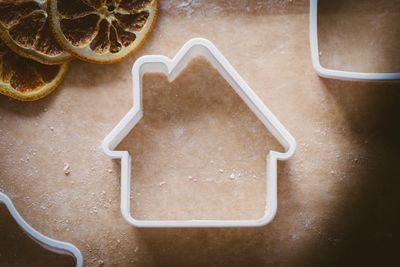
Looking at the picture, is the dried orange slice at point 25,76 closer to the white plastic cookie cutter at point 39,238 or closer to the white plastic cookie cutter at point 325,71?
the white plastic cookie cutter at point 39,238

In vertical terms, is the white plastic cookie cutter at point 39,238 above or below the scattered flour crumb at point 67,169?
below

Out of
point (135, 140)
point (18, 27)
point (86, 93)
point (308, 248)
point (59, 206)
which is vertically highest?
point (18, 27)

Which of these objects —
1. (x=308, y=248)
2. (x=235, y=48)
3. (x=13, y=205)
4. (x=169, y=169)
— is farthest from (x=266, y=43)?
(x=13, y=205)

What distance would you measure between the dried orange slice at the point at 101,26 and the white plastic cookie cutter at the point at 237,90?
7 cm

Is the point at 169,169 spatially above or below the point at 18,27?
below

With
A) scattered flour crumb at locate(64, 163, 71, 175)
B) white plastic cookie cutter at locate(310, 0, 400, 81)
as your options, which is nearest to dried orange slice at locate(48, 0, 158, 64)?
scattered flour crumb at locate(64, 163, 71, 175)

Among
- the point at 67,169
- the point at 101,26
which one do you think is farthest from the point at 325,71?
the point at 67,169

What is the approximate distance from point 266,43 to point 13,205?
Result: 0.84 meters

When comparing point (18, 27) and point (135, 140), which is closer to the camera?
point (18, 27)

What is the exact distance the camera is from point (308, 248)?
1451mm

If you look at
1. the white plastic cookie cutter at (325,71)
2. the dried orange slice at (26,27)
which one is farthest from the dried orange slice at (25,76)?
the white plastic cookie cutter at (325,71)

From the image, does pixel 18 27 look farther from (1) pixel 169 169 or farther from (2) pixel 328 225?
(2) pixel 328 225

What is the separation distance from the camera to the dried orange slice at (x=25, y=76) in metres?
1.38

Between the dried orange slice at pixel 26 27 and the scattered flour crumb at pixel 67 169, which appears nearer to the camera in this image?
the dried orange slice at pixel 26 27
